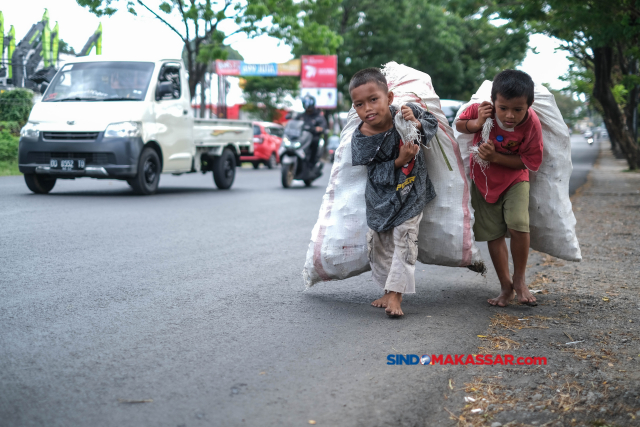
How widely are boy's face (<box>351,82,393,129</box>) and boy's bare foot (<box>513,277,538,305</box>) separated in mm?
1408

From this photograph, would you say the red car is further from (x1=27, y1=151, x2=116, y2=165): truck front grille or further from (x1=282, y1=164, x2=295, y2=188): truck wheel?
(x1=27, y1=151, x2=116, y2=165): truck front grille

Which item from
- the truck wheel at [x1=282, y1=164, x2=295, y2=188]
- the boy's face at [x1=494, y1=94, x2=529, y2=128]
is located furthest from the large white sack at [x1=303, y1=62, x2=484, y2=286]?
the truck wheel at [x1=282, y1=164, x2=295, y2=188]

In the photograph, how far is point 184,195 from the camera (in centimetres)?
1260

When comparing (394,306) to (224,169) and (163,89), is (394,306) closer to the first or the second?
(163,89)

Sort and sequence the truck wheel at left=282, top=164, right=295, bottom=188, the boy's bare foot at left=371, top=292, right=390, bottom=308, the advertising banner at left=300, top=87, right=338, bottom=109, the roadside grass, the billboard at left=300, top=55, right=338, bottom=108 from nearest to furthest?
the boy's bare foot at left=371, top=292, right=390, bottom=308 → the truck wheel at left=282, top=164, right=295, bottom=188 → the roadside grass → the billboard at left=300, top=55, right=338, bottom=108 → the advertising banner at left=300, top=87, right=338, bottom=109

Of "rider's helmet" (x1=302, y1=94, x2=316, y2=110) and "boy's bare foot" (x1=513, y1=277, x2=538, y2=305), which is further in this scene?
"rider's helmet" (x1=302, y1=94, x2=316, y2=110)

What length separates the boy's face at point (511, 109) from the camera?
13.9 ft

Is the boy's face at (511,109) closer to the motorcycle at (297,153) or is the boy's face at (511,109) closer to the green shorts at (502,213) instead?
the green shorts at (502,213)

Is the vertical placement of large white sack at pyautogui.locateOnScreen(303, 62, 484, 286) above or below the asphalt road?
above

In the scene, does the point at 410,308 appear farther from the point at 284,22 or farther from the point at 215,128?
the point at 284,22

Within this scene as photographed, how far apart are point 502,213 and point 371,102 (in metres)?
1.15

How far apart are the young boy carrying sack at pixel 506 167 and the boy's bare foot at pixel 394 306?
0.78m

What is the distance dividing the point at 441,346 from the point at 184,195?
944 centimetres

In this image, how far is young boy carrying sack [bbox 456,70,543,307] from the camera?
14.0 ft
